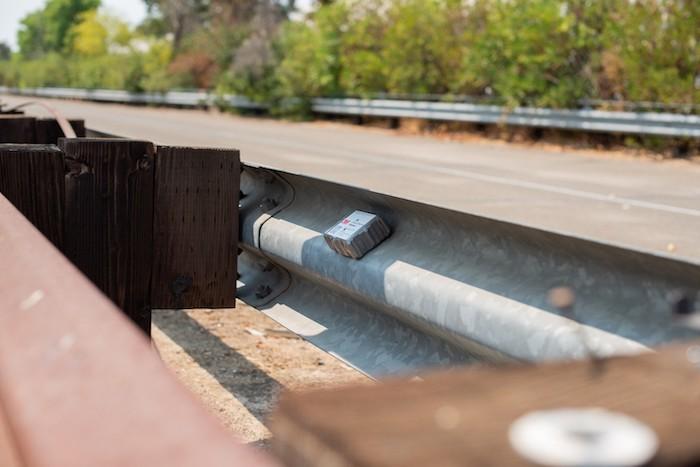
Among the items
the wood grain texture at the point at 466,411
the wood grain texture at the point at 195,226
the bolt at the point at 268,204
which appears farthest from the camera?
the bolt at the point at 268,204

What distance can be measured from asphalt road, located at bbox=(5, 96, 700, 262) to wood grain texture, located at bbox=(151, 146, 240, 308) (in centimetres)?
60

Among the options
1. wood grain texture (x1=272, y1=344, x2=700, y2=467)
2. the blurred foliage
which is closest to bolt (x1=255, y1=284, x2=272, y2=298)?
wood grain texture (x1=272, y1=344, x2=700, y2=467)

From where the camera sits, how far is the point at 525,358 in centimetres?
216

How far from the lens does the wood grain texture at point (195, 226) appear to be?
145 inches

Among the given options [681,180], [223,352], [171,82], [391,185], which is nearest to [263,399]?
[223,352]

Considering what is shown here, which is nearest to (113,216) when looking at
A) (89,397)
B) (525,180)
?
(89,397)

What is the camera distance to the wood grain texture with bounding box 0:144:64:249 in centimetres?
342

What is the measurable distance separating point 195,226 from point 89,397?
264 cm

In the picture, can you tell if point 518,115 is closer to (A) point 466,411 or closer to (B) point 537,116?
(B) point 537,116

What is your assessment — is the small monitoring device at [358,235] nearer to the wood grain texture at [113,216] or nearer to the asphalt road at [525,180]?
the wood grain texture at [113,216]

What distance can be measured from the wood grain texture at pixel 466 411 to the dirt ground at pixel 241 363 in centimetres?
319

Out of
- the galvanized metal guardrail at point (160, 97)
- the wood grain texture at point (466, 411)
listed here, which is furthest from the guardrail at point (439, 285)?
the galvanized metal guardrail at point (160, 97)

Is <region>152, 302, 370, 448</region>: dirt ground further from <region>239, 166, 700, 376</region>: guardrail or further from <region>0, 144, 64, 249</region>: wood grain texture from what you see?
<region>0, 144, 64, 249</region>: wood grain texture

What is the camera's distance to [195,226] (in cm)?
373
